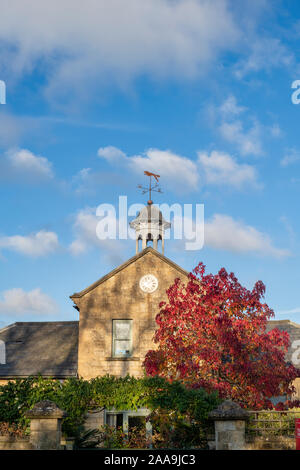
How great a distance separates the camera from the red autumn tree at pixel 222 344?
758 inches

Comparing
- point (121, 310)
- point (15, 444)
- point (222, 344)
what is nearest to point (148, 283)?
point (121, 310)

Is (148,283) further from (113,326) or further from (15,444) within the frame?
(15,444)

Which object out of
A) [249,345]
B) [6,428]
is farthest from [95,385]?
[249,345]

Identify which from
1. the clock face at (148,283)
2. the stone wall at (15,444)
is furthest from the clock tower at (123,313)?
the stone wall at (15,444)

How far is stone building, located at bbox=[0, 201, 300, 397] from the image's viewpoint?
23.4 meters

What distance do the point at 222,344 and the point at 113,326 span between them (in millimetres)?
6197

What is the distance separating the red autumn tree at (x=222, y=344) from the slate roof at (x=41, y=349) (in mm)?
4821

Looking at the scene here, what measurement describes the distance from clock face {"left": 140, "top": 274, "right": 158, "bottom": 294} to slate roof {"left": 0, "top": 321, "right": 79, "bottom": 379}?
4645 millimetres

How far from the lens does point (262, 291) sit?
20.8 m

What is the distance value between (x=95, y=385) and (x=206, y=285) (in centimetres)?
594

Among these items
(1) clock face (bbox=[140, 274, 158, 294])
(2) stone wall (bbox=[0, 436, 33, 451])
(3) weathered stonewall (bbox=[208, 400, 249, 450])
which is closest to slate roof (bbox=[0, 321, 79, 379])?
(1) clock face (bbox=[140, 274, 158, 294])

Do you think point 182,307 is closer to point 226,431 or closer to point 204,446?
point 204,446

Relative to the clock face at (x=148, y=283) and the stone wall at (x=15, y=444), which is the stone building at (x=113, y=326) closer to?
the clock face at (x=148, y=283)

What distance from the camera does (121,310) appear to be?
24109 millimetres
